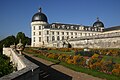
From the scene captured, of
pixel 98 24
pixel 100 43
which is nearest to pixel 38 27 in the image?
pixel 98 24

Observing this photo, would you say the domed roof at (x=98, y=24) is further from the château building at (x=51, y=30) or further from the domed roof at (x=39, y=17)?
the domed roof at (x=39, y=17)

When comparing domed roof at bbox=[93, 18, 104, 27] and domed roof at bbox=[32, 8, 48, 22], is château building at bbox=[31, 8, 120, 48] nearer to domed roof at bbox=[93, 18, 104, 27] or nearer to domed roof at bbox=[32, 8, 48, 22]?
domed roof at bbox=[32, 8, 48, 22]

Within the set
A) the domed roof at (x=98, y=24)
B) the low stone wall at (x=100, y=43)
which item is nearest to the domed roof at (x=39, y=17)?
the domed roof at (x=98, y=24)

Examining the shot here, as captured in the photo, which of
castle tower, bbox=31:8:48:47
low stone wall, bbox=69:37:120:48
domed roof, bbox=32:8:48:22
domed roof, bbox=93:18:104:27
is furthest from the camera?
domed roof, bbox=93:18:104:27

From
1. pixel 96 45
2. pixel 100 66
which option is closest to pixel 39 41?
pixel 96 45

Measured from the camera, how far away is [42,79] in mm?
9391

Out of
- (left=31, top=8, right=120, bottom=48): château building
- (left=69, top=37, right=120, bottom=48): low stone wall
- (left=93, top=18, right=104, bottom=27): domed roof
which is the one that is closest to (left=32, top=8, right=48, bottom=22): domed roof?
(left=31, top=8, right=120, bottom=48): château building

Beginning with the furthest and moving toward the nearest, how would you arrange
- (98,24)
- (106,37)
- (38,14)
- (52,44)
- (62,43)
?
(98,24), (38,14), (52,44), (62,43), (106,37)

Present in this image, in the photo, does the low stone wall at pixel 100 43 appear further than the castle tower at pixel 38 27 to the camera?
No

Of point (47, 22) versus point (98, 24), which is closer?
point (47, 22)

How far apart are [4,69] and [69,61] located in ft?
20.2

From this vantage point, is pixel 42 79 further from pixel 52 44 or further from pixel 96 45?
pixel 52 44

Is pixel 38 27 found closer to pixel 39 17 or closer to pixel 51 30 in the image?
pixel 39 17

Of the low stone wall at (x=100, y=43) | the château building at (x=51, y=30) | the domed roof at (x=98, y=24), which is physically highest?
the domed roof at (x=98, y=24)
